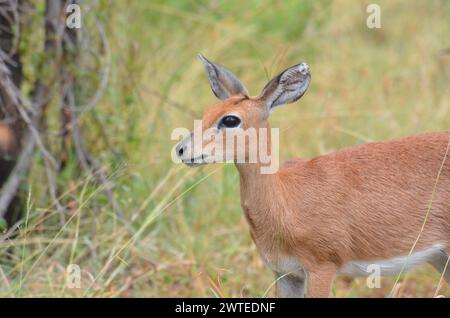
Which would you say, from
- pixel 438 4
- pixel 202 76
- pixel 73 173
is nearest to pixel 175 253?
pixel 73 173

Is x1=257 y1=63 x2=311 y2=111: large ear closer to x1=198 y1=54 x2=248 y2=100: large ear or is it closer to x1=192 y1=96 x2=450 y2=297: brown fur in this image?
x1=192 y1=96 x2=450 y2=297: brown fur

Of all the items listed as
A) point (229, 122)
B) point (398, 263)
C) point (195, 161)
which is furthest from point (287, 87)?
point (398, 263)

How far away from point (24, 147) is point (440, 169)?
2650mm

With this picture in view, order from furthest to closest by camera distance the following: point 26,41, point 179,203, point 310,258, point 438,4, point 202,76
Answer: point 438,4 < point 202,76 < point 179,203 < point 26,41 < point 310,258

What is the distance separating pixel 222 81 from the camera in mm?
4164

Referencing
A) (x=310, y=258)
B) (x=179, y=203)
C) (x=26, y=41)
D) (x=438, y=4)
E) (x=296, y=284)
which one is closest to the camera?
(x=310, y=258)

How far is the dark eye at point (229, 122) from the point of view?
3.92 m

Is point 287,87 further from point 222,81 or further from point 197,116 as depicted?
point 197,116

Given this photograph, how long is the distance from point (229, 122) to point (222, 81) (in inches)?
12.4

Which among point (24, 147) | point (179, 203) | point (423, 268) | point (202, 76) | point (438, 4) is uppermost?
point (438, 4)

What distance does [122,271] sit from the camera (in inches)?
209

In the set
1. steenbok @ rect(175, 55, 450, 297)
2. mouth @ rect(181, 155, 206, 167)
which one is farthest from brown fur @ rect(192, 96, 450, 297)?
mouth @ rect(181, 155, 206, 167)

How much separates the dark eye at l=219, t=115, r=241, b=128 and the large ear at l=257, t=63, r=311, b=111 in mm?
183
